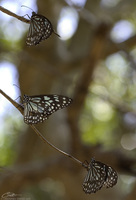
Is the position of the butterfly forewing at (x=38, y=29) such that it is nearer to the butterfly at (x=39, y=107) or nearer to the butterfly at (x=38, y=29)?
the butterfly at (x=38, y=29)

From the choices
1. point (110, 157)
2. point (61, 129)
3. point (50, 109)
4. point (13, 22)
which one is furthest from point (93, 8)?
point (50, 109)

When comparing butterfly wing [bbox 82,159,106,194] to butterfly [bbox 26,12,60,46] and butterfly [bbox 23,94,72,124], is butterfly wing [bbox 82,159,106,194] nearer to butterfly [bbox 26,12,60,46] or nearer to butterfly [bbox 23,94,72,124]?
butterfly [bbox 23,94,72,124]

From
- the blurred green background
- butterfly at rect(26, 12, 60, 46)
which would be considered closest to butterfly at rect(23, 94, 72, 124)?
butterfly at rect(26, 12, 60, 46)

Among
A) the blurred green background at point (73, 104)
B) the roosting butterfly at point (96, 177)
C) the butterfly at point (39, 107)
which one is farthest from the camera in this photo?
the blurred green background at point (73, 104)

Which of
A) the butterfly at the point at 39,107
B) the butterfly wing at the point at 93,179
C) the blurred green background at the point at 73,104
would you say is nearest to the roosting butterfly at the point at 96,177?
the butterfly wing at the point at 93,179

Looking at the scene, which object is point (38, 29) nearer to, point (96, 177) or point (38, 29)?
point (38, 29)

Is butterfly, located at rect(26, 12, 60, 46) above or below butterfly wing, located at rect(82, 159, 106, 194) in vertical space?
above

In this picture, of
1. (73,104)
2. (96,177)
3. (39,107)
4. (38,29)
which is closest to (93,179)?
(96,177)
